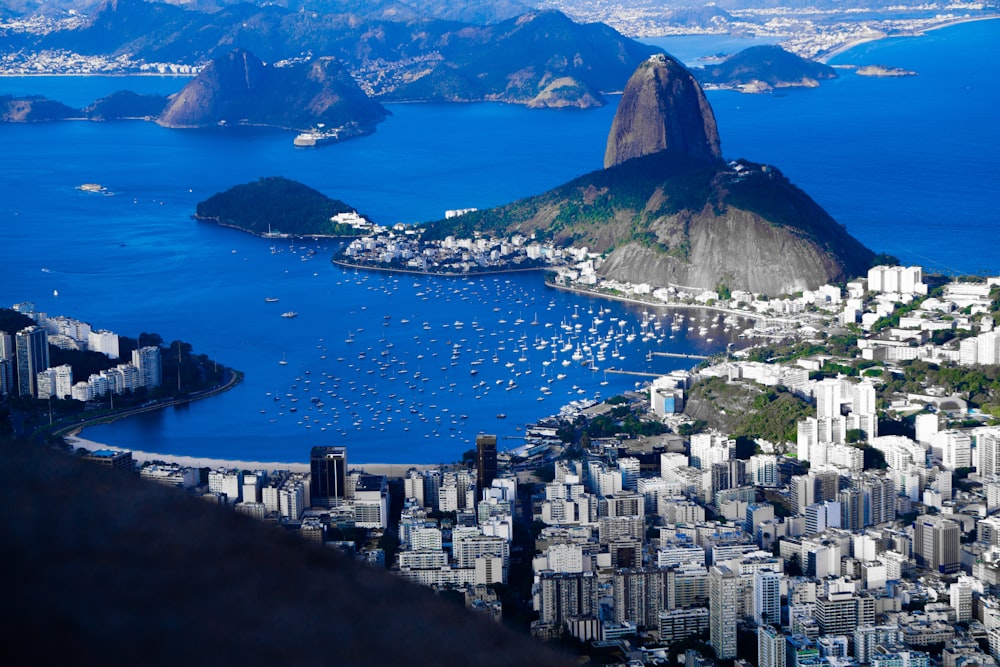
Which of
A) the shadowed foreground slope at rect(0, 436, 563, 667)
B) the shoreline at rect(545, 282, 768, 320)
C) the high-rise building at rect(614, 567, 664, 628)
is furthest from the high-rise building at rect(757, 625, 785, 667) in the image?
the shoreline at rect(545, 282, 768, 320)

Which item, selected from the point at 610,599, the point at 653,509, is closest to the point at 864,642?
the point at 610,599

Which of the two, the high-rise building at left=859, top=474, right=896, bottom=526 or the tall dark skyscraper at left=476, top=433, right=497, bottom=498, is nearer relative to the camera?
the high-rise building at left=859, top=474, right=896, bottom=526

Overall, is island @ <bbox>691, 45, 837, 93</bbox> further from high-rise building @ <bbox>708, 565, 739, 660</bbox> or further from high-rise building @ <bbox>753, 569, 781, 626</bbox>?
high-rise building @ <bbox>708, 565, 739, 660</bbox>

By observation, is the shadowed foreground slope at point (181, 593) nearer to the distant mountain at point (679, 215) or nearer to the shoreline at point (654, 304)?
the shoreline at point (654, 304)

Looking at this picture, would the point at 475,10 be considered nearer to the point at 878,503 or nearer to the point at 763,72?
the point at 763,72

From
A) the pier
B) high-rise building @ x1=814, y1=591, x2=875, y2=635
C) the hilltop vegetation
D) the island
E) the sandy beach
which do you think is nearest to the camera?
high-rise building @ x1=814, y1=591, x2=875, y2=635

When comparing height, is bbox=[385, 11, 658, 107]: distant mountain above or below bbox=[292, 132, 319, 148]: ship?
above

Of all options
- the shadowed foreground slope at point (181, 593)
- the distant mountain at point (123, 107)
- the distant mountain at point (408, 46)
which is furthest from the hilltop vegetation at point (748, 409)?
the distant mountain at point (123, 107)
